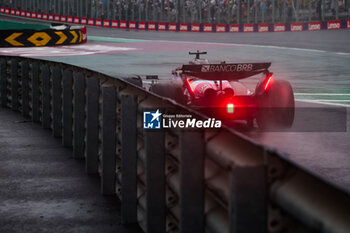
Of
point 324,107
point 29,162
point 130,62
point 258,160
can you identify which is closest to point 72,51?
point 130,62

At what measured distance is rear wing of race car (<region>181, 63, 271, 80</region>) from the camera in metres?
10.6

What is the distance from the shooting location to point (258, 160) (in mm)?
3320

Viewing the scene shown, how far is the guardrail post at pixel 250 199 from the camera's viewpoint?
3.11 meters

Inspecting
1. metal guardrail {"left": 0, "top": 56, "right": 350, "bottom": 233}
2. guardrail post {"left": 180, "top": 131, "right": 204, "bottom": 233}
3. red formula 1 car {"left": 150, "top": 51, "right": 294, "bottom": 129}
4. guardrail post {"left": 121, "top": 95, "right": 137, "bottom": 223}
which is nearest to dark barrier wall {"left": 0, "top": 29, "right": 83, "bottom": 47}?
metal guardrail {"left": 0, "top": 56, "right": 350, "bottom": 233}

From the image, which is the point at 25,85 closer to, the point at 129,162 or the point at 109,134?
the point at 109,134

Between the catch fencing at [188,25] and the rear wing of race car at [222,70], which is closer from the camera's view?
the rear wing of race car at [222,70]

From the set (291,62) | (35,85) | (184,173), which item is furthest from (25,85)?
(291,62)

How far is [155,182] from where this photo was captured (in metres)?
5.22

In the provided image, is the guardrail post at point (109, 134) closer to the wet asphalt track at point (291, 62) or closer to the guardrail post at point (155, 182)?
the guardrail post at point (155, 182)

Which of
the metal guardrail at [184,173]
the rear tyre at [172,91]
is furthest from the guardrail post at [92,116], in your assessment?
the rear tyre at [172,91]

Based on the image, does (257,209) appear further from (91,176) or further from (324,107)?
(324,107)

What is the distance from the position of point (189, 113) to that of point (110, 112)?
237 cm

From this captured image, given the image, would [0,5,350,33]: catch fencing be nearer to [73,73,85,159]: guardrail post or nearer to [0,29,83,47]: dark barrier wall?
[0,29,83,47]: dark barrier wall

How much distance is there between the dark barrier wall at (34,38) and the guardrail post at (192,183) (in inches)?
1444
